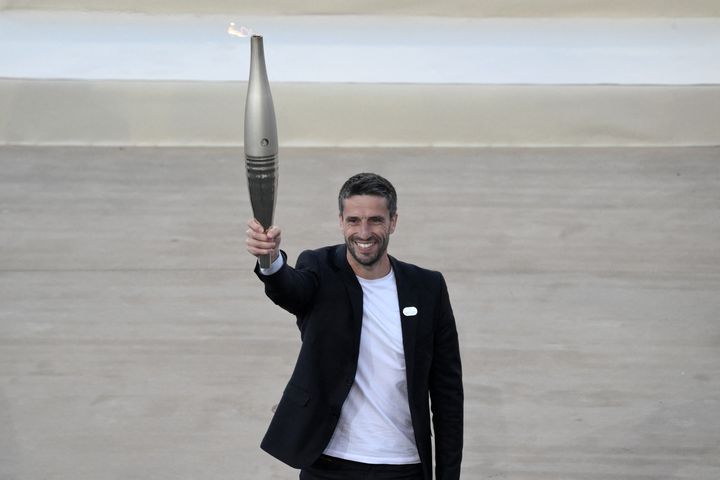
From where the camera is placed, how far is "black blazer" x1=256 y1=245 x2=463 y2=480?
296 cm

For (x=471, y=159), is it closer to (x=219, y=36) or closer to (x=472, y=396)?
(x=219, y=36)

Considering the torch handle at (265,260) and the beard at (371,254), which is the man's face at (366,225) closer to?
the beard at (371,254)

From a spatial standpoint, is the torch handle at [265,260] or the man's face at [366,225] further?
the man's face at [366,225]

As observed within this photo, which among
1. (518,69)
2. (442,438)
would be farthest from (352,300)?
(518,69)

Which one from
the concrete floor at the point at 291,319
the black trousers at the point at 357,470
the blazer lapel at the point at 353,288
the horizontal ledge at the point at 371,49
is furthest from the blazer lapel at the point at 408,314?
the horizontal ledge at the point at 371,49

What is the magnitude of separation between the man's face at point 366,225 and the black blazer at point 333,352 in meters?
0.11

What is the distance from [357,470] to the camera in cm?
297

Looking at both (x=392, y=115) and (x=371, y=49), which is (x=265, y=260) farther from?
(x=371, y=49)

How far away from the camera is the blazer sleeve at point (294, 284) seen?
9.34 ft

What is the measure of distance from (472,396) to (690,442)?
0.94m

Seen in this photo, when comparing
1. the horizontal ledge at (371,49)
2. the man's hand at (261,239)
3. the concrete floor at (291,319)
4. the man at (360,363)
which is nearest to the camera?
the man's hand at (261,239)

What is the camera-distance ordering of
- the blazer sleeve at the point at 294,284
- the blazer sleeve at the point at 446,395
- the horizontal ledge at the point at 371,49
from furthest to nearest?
the horizontal ledge at the point at 371,49
the blazer sleeve at the point at 446,395
the blazer sleeve at the point at 294,284

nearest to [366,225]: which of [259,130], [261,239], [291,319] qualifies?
[261,239]

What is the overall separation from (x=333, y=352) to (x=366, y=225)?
343mm
